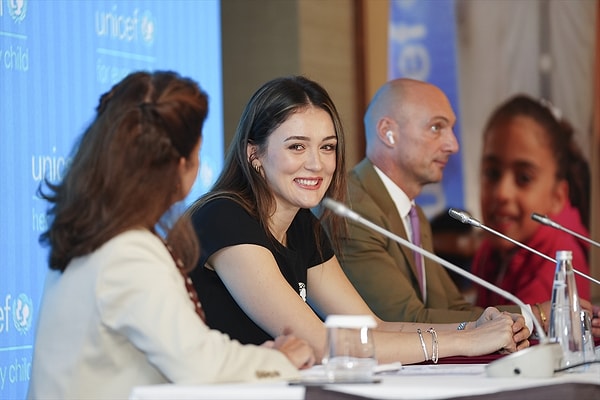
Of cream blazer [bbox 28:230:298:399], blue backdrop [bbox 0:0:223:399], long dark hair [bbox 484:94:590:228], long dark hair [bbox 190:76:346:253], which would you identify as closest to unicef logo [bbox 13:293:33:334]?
blue backdrop [bbox 0:0:223:399]

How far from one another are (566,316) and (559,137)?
3346 mm

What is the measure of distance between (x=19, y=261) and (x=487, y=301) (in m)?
2.73

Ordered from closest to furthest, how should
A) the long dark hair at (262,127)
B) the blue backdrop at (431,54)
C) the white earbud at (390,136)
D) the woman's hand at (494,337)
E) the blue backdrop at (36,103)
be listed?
the woman's hand at (494,337) → the long dark hair at (262,127) → the blue backdrop at (36,103) → the white earbud at (390,136) → the blue backdrop at (431,54)

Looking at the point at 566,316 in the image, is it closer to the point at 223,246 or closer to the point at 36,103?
the point at 223,246

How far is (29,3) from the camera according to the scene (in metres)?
3.36

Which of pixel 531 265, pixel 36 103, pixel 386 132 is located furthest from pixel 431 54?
pixel 36 103

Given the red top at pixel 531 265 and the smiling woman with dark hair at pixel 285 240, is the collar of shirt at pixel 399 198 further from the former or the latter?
the red top at pixel 531 265

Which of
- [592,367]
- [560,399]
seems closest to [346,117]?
[592,367]

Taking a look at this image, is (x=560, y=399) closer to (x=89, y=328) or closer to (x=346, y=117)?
(x=89, y=328)

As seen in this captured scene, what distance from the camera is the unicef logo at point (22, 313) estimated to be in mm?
3258

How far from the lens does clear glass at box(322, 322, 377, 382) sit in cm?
196

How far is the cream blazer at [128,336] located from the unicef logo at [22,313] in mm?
1219

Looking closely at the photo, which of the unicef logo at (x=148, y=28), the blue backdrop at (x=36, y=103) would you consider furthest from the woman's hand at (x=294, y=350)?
the unicef logo at (x=148, y=28)

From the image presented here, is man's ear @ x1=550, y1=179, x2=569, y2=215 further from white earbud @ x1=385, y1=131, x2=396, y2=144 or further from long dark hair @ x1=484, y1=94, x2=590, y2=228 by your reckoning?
white earbud @ x1=385, y1=131, x2=396, y2=144
